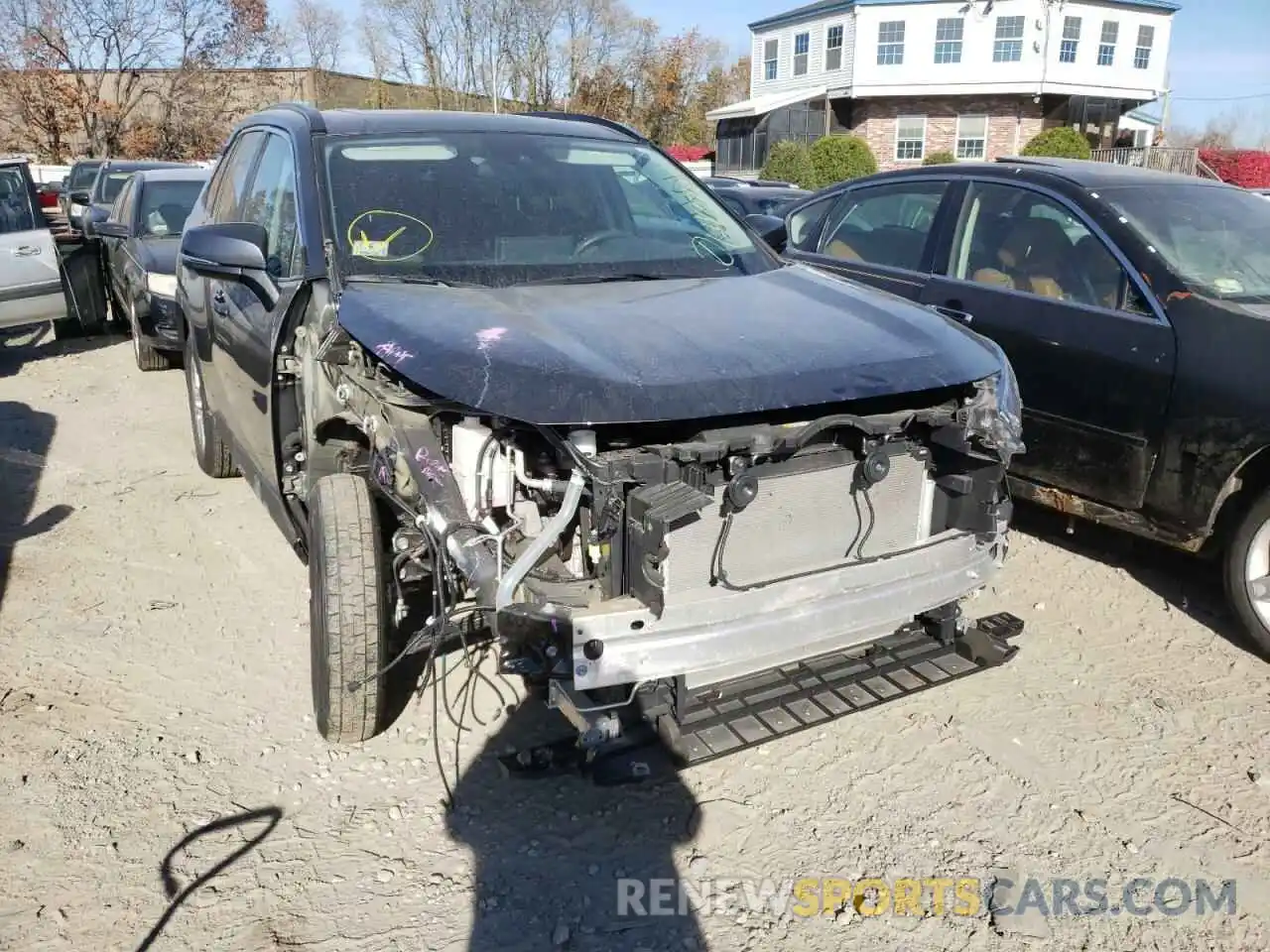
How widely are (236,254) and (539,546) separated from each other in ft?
6.28

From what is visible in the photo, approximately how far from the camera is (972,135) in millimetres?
35375

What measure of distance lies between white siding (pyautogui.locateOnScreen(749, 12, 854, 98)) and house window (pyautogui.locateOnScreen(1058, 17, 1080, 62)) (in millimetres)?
7100

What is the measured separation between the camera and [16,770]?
3.26m

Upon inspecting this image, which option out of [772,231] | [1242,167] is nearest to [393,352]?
[772,231]

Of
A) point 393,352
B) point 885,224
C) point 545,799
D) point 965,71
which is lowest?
point 545,799

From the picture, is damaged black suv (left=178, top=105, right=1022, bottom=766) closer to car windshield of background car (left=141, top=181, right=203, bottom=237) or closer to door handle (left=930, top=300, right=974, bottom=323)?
door handle (left=930, top=300, right=974, bottom=323)

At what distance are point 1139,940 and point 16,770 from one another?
11.1ft

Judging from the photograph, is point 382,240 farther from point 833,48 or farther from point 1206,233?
point 833,48

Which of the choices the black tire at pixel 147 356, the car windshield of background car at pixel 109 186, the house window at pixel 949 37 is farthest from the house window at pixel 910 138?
the black tire at pixel 147 356

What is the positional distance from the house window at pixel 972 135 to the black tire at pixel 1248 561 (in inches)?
1346

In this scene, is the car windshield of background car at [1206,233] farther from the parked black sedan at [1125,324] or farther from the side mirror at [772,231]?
the side mirror at [772,231]

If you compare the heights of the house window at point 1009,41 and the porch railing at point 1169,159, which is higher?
the house window at point 1009,41

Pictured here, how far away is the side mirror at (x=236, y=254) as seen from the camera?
3668 mm

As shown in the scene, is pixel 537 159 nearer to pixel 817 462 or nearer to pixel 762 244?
pixel 762 244
